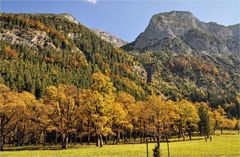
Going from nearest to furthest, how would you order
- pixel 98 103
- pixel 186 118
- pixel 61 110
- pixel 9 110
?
pixel 9 110, pixel 98 103, pixel 61 110, pixel 186 118

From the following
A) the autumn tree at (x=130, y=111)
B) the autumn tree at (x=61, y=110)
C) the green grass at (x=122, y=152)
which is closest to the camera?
the green grass at (x=122, y=152)

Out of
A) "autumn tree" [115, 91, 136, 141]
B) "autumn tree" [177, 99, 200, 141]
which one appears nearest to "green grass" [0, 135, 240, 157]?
"autumn tree" [115, 91, 136, 141]

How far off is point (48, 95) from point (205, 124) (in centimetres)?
6681

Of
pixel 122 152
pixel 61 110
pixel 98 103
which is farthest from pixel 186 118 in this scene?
pixel 122 152

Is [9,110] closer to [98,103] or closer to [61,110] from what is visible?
[61,110]

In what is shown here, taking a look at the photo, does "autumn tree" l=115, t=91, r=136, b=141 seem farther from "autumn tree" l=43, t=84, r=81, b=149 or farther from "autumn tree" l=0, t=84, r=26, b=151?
"autumn tree" l=0, t=84, r=26, b=151

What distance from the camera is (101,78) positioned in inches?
3546

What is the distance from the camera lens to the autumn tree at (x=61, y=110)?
285 ft

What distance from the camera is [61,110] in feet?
289

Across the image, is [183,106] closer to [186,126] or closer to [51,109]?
[186,126]

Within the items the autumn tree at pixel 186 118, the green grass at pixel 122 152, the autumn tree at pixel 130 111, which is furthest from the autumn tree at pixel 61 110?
the autumn tree at pixel 186 118

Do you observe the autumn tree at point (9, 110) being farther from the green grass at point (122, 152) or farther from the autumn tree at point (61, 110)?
the green grass at point (122, 152)

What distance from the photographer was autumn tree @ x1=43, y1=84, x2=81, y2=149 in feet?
285

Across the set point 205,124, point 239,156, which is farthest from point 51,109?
point 205,124
